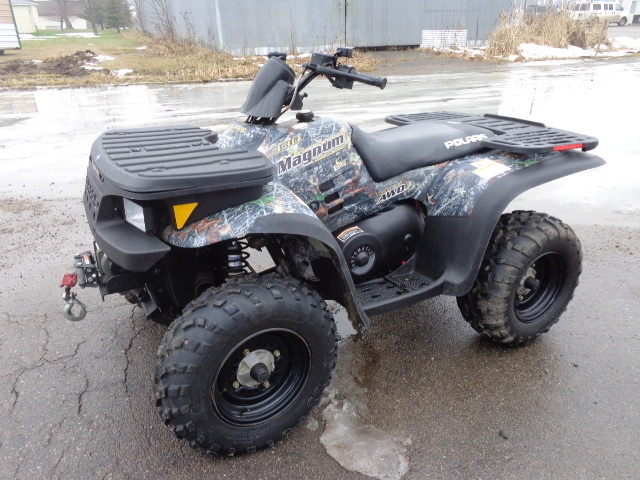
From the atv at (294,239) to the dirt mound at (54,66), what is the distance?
671 inches

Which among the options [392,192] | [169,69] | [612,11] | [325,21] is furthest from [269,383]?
[612,11]

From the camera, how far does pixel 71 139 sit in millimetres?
8461

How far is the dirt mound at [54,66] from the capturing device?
17469 millimetres

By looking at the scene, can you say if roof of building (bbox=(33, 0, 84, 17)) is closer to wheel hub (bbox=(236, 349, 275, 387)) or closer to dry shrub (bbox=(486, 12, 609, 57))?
dry shrub (bbox=(486, 12, 609, 57))

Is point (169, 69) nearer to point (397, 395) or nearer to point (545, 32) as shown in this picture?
point (545, 32)

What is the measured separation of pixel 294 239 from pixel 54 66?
65.0 feet

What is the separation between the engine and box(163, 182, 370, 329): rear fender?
45cm

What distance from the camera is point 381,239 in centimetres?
289

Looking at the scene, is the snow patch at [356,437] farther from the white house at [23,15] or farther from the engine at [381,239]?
the white house at [23,15]

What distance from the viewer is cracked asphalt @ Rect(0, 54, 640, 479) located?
7.79 feet

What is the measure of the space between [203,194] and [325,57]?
1074 millimetres

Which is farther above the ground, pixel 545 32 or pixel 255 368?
pixel 545 32

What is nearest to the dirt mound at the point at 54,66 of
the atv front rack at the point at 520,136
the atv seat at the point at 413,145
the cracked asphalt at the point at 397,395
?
the cracked asphalt at the point at 397,395

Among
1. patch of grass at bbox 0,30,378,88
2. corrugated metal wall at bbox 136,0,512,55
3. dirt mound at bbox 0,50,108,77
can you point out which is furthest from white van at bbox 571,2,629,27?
dirt mound at bbox 0,50,108,77
